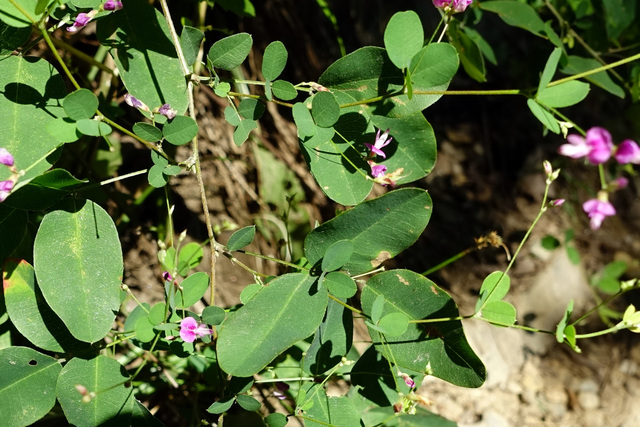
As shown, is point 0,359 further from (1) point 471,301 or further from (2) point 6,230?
(1) point 471,301

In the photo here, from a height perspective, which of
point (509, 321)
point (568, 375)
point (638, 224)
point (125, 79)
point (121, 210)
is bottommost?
point (568, 375)

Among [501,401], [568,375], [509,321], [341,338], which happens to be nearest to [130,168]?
[341,338]

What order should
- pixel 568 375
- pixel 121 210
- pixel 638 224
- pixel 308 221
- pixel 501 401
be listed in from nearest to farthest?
pixel 121 210 < pixel 308 221 < pixel 501 401 < pixel 568 375 < pixel 638 224

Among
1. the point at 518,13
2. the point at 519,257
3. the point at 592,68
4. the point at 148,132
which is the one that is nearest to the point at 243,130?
the point at 148,132

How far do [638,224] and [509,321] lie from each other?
1768mm

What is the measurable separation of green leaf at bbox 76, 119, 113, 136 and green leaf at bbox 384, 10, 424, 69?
1.36 feet

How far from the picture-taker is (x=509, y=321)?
88 cm

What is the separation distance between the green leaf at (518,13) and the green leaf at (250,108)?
60cm

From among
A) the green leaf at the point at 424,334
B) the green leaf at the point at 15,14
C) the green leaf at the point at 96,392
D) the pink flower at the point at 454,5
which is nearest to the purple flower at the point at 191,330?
the green leaf at the point at 96,392

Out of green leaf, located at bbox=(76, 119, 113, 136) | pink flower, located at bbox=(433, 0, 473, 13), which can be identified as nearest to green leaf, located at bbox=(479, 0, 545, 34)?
pink flower, located at bbox=(433, 0, 473, 13)

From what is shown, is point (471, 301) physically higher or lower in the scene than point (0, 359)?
lower

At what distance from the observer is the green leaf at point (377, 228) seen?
838mm

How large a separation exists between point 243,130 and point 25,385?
1.66 ft

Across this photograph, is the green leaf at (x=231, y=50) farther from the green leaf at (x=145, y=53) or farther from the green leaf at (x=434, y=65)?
the green leaf at (x=434, y=65)
